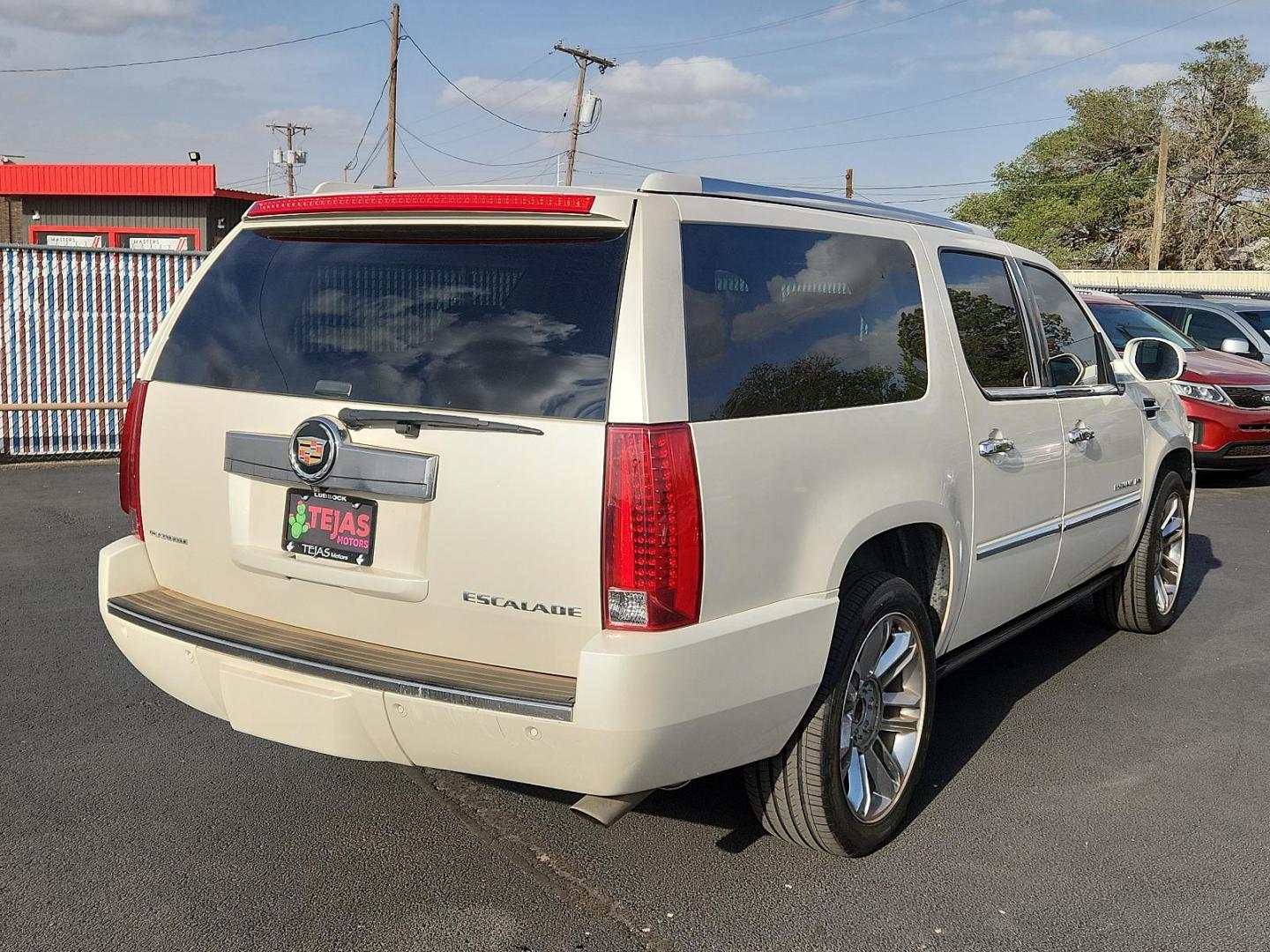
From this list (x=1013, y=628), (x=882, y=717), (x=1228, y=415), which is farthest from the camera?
(x=1228, y=415)

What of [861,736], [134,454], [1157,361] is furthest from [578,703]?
[1157,361]

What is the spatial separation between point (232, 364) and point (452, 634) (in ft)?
3.46

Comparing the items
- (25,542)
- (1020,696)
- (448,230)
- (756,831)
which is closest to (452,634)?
(448,230)

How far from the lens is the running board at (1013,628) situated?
4121 mm

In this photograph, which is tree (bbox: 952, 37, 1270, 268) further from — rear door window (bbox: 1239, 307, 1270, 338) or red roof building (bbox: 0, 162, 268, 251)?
rear door window (bbox: 1239, 307, 1270, 338)

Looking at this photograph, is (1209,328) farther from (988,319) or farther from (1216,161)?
(1216,161)

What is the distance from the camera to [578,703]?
9.12ft

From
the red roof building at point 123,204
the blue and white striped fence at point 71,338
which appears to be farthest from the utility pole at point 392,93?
the blue and white striped fence at point 71,338

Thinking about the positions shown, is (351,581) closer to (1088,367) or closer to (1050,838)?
(1050,838)

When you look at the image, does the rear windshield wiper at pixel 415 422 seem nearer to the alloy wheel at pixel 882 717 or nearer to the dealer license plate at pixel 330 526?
the dealer license plate at pixel 330 526

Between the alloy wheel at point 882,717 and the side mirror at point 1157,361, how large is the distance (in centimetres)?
258

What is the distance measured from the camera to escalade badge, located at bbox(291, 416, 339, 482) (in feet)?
10.0

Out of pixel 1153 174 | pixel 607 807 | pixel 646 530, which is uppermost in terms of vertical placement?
pixel 1153 174

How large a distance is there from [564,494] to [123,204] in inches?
1308
